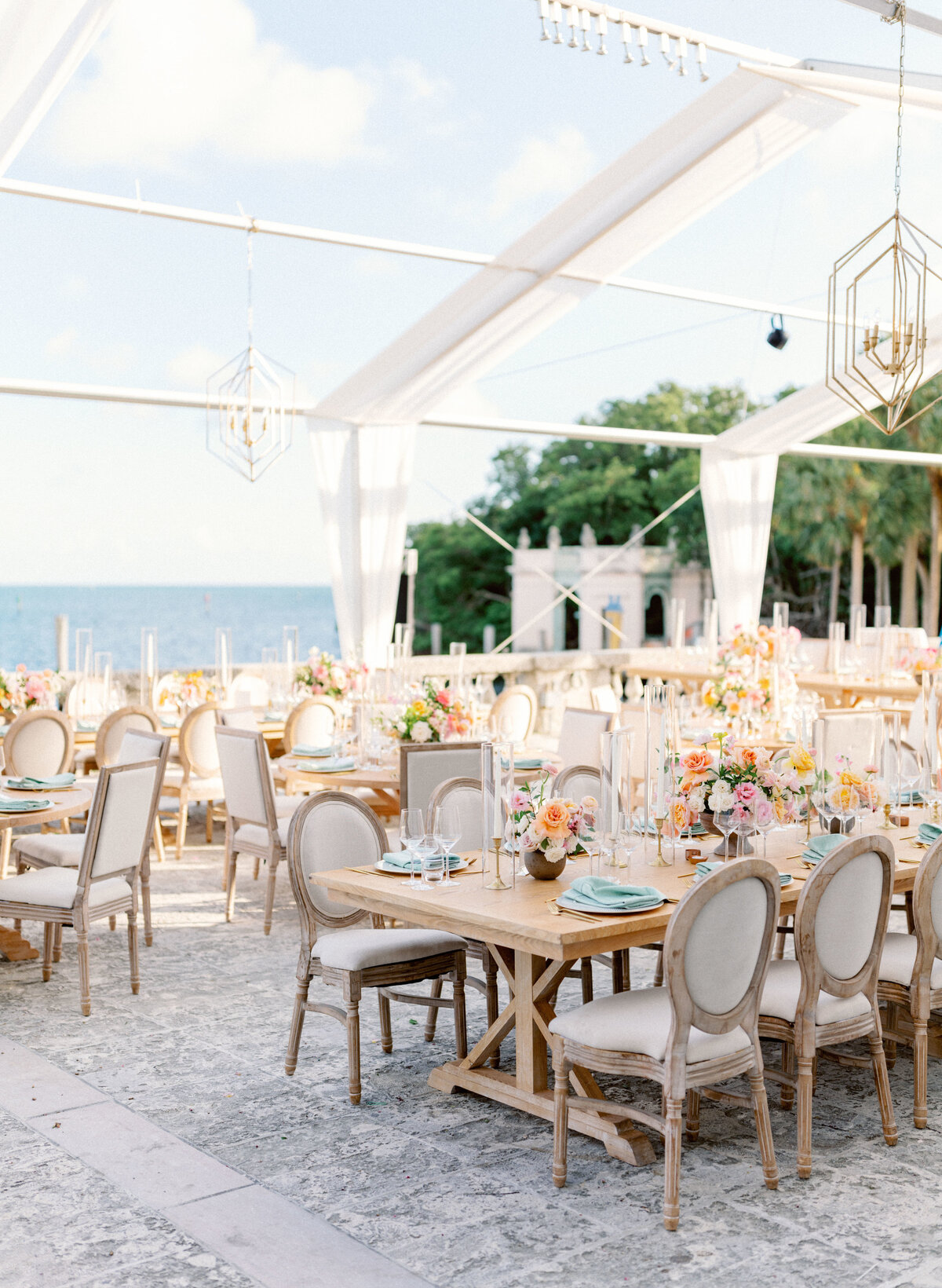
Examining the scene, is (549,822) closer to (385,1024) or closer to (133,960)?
(385,1024)

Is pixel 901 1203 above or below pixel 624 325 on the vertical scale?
below

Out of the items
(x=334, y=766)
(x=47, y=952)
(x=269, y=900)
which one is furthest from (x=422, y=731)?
(x=47, y=952)

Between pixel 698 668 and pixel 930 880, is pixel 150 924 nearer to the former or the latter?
pixel 930 880

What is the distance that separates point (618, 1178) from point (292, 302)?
4545cm

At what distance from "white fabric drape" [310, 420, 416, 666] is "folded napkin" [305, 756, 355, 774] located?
3.38 m

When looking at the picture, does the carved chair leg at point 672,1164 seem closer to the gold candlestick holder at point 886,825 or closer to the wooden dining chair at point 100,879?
the gold candlestick holder at point 886,825

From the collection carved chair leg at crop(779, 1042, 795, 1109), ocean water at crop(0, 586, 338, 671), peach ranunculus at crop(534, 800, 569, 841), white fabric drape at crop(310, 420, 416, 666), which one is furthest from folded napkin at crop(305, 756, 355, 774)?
ocean water at crop(0, 586, 338, 671)

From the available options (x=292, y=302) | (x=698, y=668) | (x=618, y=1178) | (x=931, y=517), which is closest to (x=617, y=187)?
(x=698, y=668)

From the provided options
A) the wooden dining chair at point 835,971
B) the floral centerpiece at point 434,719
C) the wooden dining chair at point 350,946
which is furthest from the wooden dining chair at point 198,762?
the wooden dining chair at point 835,971

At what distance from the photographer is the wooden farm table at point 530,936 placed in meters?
3.60

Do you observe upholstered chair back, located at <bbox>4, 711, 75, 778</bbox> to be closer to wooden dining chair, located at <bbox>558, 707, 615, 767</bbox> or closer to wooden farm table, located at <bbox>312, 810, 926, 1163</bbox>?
wooden dining chair, located at <bbox>558, 707, 615, 767</bbox>

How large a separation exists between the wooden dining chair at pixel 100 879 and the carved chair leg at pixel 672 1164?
2.51m

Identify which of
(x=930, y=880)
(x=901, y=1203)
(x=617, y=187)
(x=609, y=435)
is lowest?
(x=901, y=1203)

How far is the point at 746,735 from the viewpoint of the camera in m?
7.96
